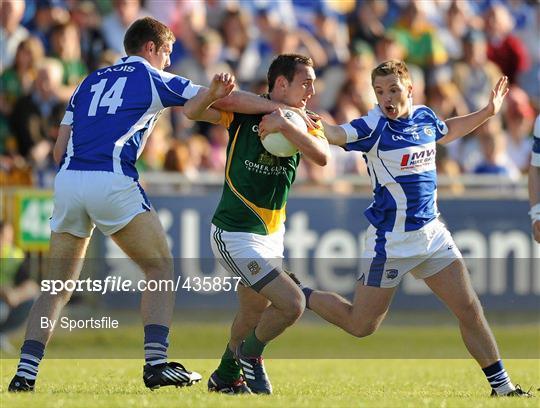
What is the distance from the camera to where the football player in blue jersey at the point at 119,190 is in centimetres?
884

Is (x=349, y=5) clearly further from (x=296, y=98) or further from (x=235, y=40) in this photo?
(x=296, y=98)

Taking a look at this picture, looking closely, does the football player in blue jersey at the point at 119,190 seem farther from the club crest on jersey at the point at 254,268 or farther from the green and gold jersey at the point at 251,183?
the club crest on jersey at the point at 254,268

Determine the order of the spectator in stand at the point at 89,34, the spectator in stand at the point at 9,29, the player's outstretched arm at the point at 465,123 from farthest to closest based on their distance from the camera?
the spectator in stand at the point at 89,34
the spectator in stand at the point at 9,29
the player's outstretched arm at the point at 465,123

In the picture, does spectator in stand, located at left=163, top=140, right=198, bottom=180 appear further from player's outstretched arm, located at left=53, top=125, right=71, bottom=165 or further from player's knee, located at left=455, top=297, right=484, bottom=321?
player's knee, located at left=455, top=297, right=484, bottom=321

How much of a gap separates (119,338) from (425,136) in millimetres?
6385

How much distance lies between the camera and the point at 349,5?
64.3 ft

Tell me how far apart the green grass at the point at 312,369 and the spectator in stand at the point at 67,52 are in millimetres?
3484

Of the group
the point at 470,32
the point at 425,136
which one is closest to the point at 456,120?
the point at 425,136

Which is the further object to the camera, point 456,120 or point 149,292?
point 456,120

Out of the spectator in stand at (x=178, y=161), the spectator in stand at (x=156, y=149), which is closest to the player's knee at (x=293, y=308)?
the spectator in stand at (x=178, y=161)

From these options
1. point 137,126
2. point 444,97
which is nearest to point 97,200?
point 137,126

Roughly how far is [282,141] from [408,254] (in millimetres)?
1318

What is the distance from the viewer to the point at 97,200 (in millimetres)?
8828

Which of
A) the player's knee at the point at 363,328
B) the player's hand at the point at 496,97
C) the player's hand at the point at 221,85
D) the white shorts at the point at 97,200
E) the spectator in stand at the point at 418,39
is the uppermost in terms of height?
the spectator in stand at the point at 418,39
